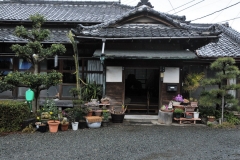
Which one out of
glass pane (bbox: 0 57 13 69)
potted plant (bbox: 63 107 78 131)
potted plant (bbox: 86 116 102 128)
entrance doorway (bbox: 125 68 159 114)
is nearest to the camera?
potted plant (bbox: 63 107 78 131)

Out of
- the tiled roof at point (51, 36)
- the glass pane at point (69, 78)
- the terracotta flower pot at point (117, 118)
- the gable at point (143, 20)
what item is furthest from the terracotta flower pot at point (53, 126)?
the gable at point (143, 20)

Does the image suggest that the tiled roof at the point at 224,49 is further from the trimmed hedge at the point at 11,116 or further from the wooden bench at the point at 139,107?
the trimmed hedge at the point at 11,116

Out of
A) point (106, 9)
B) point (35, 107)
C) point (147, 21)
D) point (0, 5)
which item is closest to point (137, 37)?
point (147, 21)

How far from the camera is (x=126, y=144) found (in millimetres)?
6426

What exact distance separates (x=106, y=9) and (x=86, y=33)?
7647mm

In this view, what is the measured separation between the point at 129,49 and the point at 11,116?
5.28 meters

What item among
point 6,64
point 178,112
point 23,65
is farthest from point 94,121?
point 6,64

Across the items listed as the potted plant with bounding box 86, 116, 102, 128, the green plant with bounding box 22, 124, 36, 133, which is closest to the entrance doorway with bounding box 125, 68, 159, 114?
the potted plant with bounding box 86, 116, 102, 128

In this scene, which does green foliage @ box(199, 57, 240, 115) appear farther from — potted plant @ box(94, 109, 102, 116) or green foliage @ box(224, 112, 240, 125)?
potted plant @ box(94, 109, 102, 116)

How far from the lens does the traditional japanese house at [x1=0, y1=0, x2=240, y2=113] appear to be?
9.01 meters

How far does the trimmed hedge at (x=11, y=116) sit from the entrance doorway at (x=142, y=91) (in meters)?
4.89

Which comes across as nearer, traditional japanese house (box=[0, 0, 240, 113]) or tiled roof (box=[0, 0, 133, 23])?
traditional japanese house (box=[0, 0, 240, 113])

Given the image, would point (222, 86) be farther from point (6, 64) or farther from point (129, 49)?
point (6, 64)

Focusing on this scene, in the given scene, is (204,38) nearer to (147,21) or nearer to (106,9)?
(147,21)
